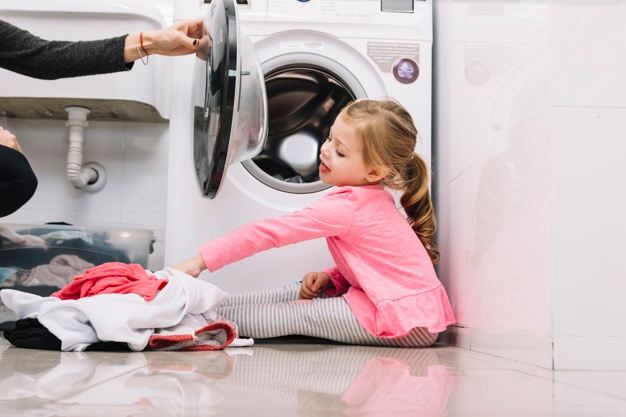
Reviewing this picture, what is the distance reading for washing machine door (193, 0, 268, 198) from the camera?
3.99 ft

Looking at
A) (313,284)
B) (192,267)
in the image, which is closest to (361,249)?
(313,284)

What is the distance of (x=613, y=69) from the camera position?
844 millimetres

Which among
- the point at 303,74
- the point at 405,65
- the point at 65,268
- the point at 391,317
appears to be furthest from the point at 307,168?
the point at 65,268

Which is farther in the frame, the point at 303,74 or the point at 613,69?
the point at 303,74

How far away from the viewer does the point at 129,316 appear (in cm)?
103

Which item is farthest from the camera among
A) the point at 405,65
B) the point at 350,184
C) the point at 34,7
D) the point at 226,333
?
the point at 34,7

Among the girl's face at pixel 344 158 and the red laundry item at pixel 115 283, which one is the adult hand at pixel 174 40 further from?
the red laundry item at pixel 115 283

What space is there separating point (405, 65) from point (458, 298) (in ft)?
1.96

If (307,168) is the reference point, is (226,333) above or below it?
below

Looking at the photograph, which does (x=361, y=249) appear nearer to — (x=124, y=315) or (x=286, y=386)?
(x=124, y=315)

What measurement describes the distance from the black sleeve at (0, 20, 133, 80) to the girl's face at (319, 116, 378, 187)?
0.52m

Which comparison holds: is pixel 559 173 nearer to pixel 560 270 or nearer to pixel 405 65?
pixel 560 270

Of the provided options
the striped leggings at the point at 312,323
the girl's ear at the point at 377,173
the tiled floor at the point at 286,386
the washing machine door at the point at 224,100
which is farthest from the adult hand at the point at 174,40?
the tiled floor at the point at 286,386

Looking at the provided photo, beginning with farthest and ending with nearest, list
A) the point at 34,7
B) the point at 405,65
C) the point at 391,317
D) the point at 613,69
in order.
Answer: the point at 34,7, the point at 405,65, the point at 391,317, the point at 613,69
